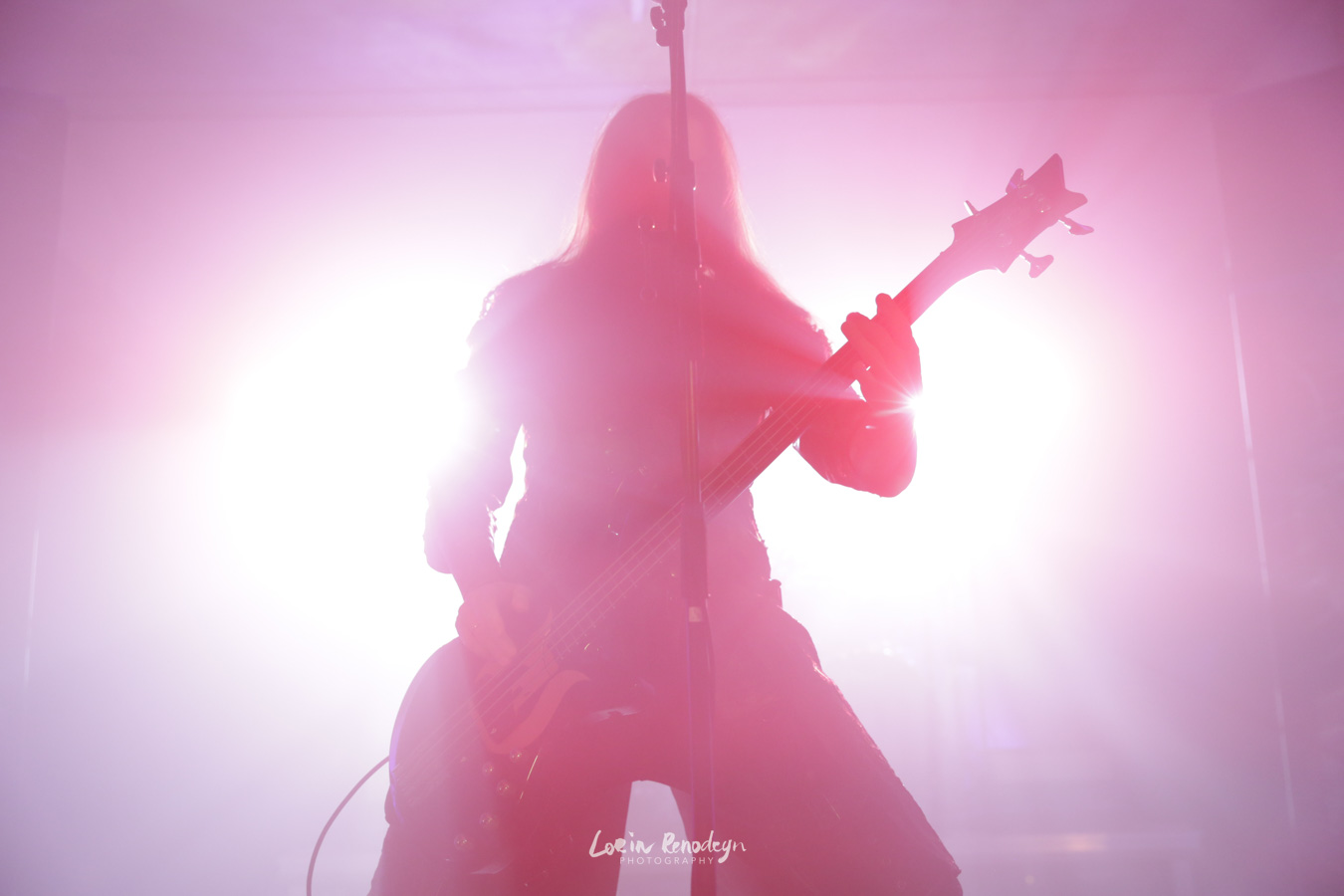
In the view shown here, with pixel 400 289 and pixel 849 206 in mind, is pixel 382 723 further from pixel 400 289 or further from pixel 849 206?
pixel 849 206

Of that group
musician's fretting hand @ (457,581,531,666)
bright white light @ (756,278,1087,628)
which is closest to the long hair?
musician's fretting hand @ (457,581,531,666)

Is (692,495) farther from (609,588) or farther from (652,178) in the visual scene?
(652,178)

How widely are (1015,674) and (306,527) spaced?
322cm

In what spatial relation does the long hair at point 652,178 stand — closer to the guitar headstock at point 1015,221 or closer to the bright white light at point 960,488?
the guitar headstock at point 1015,221

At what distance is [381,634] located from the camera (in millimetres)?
3168

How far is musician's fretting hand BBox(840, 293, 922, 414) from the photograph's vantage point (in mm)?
1274

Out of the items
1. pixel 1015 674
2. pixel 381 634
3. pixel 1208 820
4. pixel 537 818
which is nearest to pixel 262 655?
pixel 381 634

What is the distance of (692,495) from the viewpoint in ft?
3.31

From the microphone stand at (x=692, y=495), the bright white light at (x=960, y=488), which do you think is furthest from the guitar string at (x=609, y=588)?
the bright white light at (x=960, y=488)
